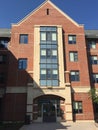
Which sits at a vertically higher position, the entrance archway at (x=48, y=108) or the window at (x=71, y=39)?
the window at (x=71, y=39)

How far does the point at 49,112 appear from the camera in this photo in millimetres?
27500

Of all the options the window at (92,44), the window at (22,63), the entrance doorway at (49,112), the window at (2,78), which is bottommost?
the entrance doorway at (49,112)

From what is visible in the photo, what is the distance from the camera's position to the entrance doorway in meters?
27.2

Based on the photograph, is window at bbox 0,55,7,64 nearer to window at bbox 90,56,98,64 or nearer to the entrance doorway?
the entrance doorway

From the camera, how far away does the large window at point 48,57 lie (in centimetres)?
2872

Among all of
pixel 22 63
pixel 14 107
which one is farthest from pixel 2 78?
pixel 14 107

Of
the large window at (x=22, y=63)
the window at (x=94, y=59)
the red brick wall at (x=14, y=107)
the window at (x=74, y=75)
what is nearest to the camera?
the red brick wall at (x=14, y=107)

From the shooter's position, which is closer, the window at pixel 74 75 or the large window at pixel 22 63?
the window at pixel 74 75

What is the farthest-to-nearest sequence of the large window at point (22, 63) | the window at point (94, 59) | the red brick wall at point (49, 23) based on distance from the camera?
the window at point (94, 59) < the red brick wall at point (49, 23) < the large window at point (22, 63)

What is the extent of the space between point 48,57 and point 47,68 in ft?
6.18

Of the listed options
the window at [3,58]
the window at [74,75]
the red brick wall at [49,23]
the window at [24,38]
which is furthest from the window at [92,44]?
the window at [3,58]

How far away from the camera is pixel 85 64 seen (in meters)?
30.4

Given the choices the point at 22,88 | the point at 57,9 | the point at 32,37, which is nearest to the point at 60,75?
the point at 22,88

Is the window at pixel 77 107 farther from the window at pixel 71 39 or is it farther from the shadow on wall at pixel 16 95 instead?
the window at pixel 71 39
